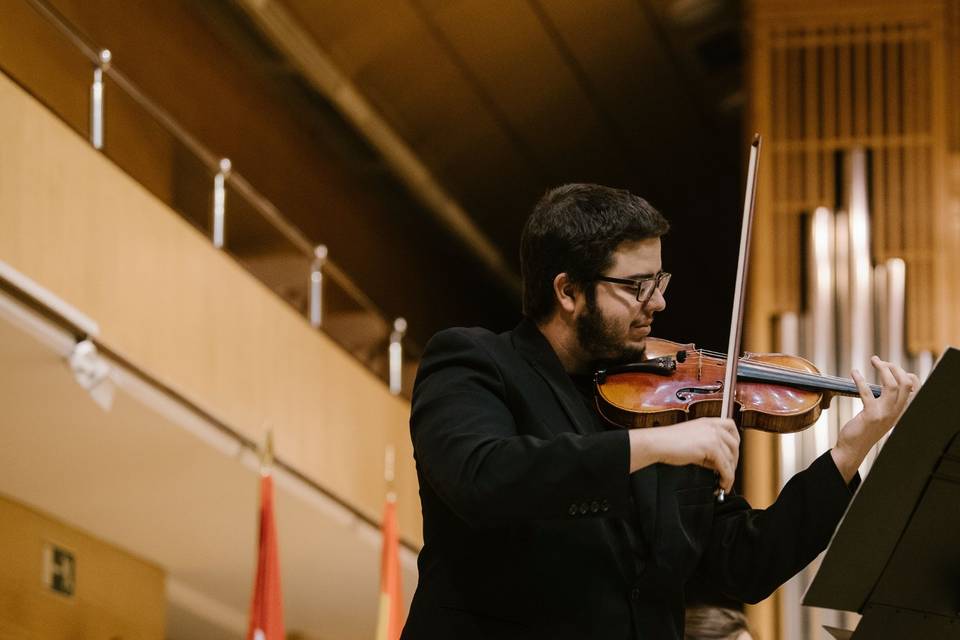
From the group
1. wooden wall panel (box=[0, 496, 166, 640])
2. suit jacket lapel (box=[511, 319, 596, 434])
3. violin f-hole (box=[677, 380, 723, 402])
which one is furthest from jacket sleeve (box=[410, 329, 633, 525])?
wooden wall panel (box=[0, 496, 166, 640])

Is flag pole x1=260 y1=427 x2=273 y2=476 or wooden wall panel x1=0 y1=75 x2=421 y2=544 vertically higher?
wooden wall panel x1=0 y1=75 x2=421 y2=544

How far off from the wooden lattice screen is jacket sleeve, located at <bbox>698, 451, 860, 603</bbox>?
20.3 ft

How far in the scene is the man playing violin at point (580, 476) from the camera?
2.24m

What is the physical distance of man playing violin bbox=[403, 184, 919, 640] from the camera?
224 centimetres

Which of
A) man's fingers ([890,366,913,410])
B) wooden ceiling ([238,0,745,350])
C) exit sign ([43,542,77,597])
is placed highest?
wooden ceiling ([238,0,745,350])

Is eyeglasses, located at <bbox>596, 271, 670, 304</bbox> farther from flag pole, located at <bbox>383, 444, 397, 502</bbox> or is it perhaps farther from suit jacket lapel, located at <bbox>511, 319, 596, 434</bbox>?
flag pole, located at <bbox>383, 444, 397, 502</bbox>

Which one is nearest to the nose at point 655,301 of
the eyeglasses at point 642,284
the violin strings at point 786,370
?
the eyeglasses at point 642,284

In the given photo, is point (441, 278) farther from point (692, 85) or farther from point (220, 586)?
point (220, 586)

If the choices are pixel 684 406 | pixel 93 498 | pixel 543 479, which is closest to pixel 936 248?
pixel 93 498

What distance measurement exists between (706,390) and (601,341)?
0.26m

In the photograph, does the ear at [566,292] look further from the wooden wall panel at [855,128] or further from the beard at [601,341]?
the wooden wall panel at [855,128]

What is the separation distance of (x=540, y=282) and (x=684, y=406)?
1.12 feet

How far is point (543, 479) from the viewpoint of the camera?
2.23 metres

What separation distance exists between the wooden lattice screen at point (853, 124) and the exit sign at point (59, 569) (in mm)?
4028
